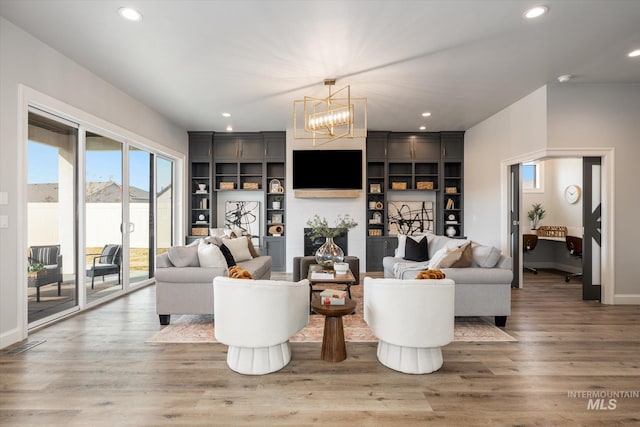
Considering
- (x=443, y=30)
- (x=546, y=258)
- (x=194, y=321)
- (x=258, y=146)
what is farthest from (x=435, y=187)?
(x=194, y=321)

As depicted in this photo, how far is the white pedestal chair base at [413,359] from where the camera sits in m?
2.38

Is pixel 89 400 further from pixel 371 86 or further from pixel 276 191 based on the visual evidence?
pixel 276 191

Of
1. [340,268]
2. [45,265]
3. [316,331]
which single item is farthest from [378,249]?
[45,265]

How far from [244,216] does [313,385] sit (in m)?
5.18

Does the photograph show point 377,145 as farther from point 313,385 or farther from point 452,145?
point 313,385

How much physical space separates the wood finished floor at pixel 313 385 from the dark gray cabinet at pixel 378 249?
347cm

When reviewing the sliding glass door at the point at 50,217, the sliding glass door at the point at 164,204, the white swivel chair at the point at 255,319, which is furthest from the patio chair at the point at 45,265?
the white swivel chair at the point at 255,319

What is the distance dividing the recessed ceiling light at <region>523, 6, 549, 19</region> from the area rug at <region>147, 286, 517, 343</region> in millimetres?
2940

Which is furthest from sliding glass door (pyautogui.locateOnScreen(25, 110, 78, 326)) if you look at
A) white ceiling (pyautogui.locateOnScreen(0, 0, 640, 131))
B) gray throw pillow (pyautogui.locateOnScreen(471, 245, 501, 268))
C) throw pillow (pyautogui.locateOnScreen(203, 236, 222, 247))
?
gray throw pillow (pyautogui.locateOnScreen(471, 245, 501, 268))

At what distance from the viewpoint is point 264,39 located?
3117 millimetres

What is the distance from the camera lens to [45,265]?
137 inches

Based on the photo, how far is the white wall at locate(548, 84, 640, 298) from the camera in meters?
4.29

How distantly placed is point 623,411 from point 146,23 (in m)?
4.61

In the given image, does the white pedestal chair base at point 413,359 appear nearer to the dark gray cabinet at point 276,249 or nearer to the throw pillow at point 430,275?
the throw pillow at point 430,275
